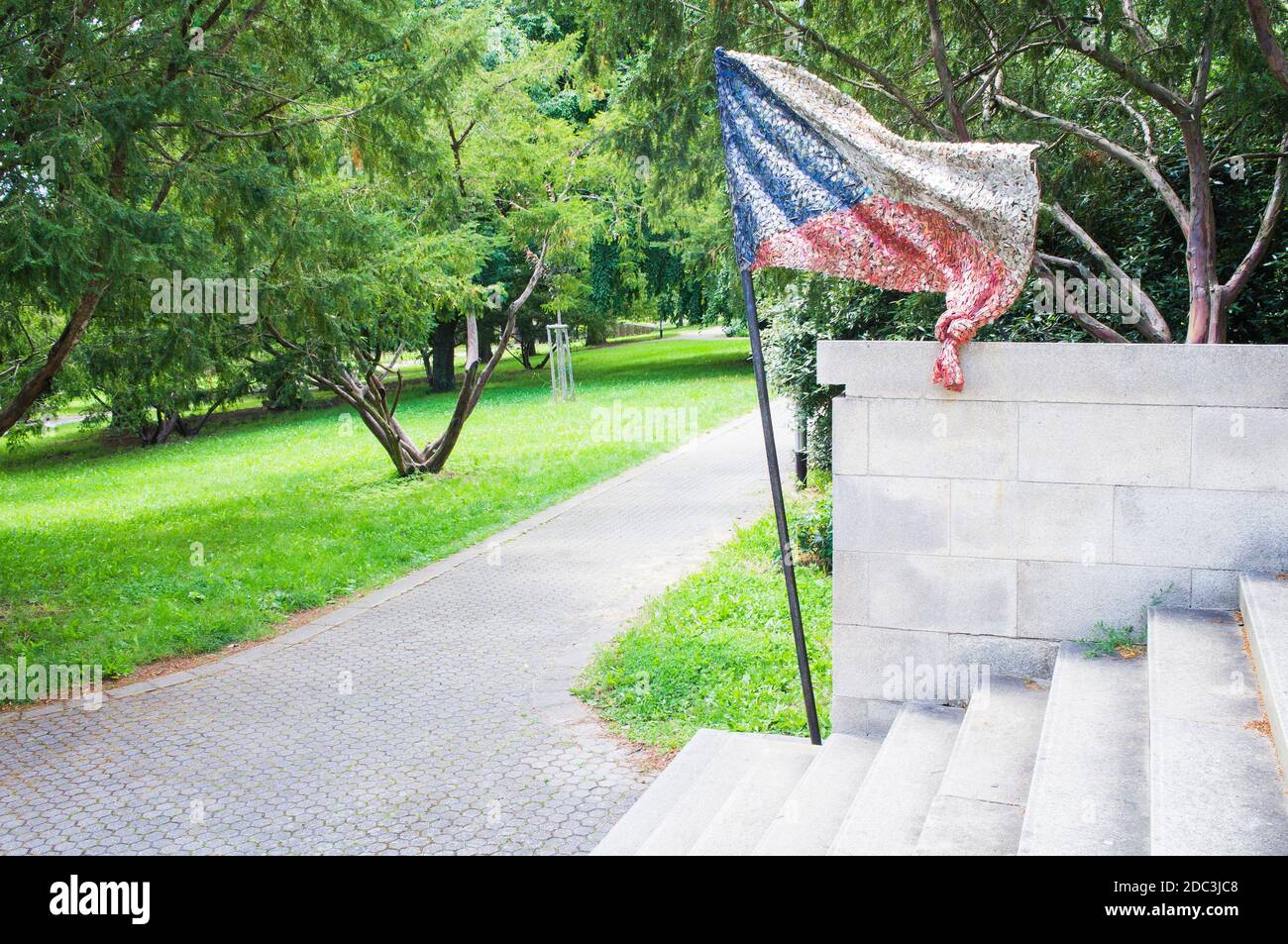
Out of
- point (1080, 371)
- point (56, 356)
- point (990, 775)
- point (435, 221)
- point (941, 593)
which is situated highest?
point (435, 221)

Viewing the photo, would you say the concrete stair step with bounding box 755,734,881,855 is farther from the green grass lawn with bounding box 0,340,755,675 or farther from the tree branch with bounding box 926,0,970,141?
the green grass lawn with bounding box 0,340,755,675

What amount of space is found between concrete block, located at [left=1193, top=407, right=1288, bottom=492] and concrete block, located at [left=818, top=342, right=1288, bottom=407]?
6 centimetres

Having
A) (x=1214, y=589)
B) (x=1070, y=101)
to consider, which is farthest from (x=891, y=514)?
(x=1070, y=101)

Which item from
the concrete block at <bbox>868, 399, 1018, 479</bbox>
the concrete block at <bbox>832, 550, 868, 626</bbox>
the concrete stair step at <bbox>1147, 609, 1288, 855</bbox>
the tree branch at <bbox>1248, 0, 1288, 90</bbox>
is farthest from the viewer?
the tree branch at <bbox>1248, 0, 1288, 90</bbox>

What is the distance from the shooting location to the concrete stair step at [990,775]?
3.99 m

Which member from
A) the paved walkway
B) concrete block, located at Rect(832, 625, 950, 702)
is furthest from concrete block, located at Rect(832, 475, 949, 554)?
the paved walkway

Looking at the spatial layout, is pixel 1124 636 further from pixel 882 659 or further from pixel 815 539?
pixel 815 539

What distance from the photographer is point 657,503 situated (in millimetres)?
14352

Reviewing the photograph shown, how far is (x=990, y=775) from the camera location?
14.9 ft

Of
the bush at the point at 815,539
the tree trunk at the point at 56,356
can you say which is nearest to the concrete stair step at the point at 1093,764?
the bush at the point at 815,539

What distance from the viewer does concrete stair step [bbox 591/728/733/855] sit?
4.82 meters

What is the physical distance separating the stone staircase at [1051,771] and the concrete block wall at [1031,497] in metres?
0.20

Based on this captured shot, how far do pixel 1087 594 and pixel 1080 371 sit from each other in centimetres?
112
